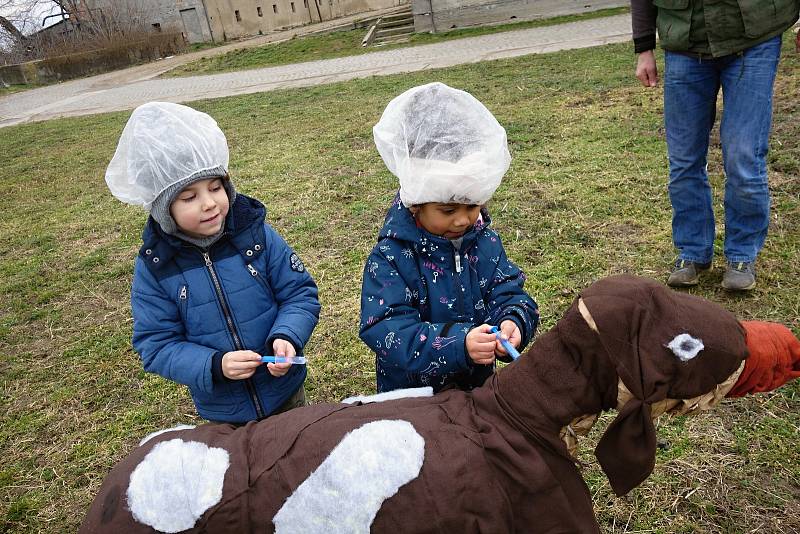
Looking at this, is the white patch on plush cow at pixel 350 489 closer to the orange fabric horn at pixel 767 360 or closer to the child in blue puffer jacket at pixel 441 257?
the child in blue puffer jacket at pixel 441 257

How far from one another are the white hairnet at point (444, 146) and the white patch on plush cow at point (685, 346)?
74cm

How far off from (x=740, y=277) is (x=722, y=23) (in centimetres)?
125

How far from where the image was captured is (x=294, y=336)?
7.41ft

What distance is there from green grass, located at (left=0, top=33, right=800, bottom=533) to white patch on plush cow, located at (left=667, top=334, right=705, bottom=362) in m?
1.10

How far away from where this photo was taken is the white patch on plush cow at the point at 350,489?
1.58 m

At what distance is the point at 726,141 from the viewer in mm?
3256

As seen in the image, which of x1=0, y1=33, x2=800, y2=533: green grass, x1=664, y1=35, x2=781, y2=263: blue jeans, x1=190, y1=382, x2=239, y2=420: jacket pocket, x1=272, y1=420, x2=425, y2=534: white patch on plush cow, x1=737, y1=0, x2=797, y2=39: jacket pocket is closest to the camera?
x1=272, y1=420, x2=425, y2=534: white patch on plush cow

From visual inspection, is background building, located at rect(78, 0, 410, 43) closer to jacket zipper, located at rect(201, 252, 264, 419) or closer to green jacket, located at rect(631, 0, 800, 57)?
green jacket, located at rect(631, 0, 800, 57)

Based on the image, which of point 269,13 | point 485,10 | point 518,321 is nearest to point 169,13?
point 269,13

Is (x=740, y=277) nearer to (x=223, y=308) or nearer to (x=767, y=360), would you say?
(x=767, y=360)

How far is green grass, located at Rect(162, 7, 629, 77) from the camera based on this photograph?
54.8 feet

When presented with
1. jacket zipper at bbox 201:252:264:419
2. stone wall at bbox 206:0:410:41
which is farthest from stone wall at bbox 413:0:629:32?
jacket zipper at bbox 201:252:264:419

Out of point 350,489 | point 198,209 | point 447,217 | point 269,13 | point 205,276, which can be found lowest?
point 350,489

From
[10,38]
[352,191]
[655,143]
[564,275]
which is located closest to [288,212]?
[352,191]
